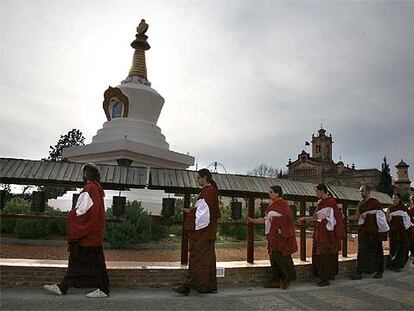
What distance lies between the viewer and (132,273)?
5.77m

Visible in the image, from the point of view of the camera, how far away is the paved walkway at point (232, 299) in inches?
187

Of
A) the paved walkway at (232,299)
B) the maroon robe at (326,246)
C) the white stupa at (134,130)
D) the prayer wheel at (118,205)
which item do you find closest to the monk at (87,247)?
the paved walkway at (232,299)

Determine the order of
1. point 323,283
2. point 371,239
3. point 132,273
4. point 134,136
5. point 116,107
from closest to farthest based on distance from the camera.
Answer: point 132,273
point 323,283
point 371,239
point 134,136
point 116,107

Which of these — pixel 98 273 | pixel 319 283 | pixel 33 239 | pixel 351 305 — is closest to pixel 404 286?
pixel 319 283

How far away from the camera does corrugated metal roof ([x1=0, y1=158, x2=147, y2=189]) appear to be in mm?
6207

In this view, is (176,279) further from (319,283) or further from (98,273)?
(319,283)

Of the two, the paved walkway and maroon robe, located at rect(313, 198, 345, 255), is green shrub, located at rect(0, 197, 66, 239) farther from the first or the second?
maroon robe, located at rect(313, 198, 345, 255)

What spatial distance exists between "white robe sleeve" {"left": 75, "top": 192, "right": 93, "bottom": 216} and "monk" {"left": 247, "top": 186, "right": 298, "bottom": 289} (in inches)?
110

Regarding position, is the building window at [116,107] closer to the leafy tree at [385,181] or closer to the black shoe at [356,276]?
the black shoe at [356,276]

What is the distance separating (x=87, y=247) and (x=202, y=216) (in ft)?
5.16

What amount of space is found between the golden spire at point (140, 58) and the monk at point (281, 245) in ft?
35.6

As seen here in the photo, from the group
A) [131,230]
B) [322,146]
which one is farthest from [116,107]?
[322,146]

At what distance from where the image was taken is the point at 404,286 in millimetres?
6797

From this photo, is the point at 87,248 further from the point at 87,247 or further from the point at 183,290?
the point at 183,290
